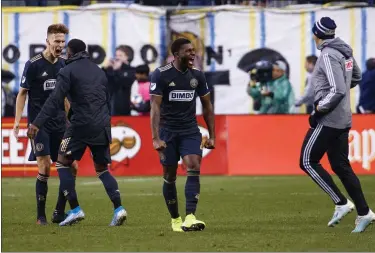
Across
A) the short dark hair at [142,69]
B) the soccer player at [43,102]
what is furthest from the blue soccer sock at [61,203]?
the short dark hair at [142,69]

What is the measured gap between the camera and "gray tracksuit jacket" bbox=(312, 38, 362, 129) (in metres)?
13.1

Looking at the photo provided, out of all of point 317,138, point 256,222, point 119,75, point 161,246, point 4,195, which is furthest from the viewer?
point 119,75

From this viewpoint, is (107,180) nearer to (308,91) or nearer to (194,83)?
(194,83)

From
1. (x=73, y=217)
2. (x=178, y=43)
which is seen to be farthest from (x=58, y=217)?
(x=178, y=43)

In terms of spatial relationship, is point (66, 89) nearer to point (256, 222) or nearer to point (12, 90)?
point (256, 222)

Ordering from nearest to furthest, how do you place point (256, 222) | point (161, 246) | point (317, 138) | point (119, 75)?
point (161, 246) → point (317, 138) → point (256, 222) → point (119, 75)

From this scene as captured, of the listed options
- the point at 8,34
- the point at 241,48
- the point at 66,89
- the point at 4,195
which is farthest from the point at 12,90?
the point at 66,89

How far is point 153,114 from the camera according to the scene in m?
13.4

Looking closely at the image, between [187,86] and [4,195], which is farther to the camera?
[4,195]

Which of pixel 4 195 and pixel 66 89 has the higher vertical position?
pixel 66 89

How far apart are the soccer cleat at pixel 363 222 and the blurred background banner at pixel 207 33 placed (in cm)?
1364

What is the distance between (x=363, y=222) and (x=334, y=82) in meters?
1.50

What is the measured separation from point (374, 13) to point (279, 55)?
7.28 feet

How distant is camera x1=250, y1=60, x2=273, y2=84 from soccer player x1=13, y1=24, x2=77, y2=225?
12066 mm
